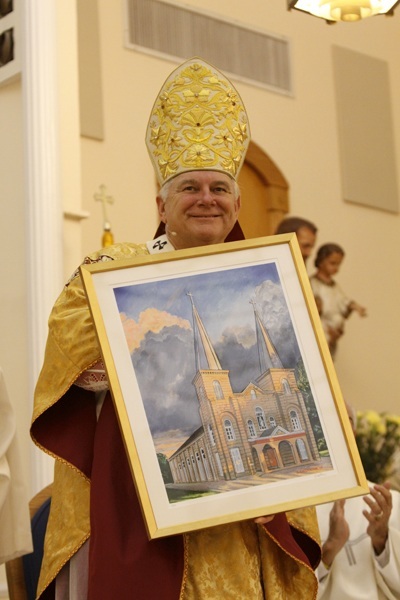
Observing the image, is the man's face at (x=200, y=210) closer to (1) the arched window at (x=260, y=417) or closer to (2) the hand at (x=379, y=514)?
(1) the arched window at (x=260, y=417)

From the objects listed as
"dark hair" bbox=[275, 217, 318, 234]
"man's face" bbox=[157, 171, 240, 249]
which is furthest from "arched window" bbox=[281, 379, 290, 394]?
"dark hair" bbox=[275, 217, 318, 234]

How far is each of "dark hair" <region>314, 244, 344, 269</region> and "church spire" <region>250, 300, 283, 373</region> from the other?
24.4 ft

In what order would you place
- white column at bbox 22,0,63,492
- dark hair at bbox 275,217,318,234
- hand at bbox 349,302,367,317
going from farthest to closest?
hand at bbox 349,302,367,317 → dark hair at bbox 275,217,318,234 → white column at bbox 22,0,63,492

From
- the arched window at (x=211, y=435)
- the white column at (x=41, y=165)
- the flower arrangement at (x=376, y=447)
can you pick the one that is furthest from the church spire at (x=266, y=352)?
the flower arrangement at (x=376, y=447)

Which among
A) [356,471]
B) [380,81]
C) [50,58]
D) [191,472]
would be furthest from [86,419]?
[380,81]

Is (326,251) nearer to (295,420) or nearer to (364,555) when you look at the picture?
(364,555)

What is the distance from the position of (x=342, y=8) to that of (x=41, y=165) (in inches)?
73.9

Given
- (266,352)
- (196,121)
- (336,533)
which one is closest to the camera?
(266,352)

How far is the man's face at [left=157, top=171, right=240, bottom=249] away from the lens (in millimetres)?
3062

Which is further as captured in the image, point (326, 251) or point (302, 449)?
point (326, 251)

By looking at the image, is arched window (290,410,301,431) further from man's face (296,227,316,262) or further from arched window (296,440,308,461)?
man's face (296,227,316,262)

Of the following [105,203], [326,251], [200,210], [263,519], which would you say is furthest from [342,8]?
[326,251]

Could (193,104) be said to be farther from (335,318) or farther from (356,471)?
(335,318)

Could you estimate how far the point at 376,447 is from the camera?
6.86m
